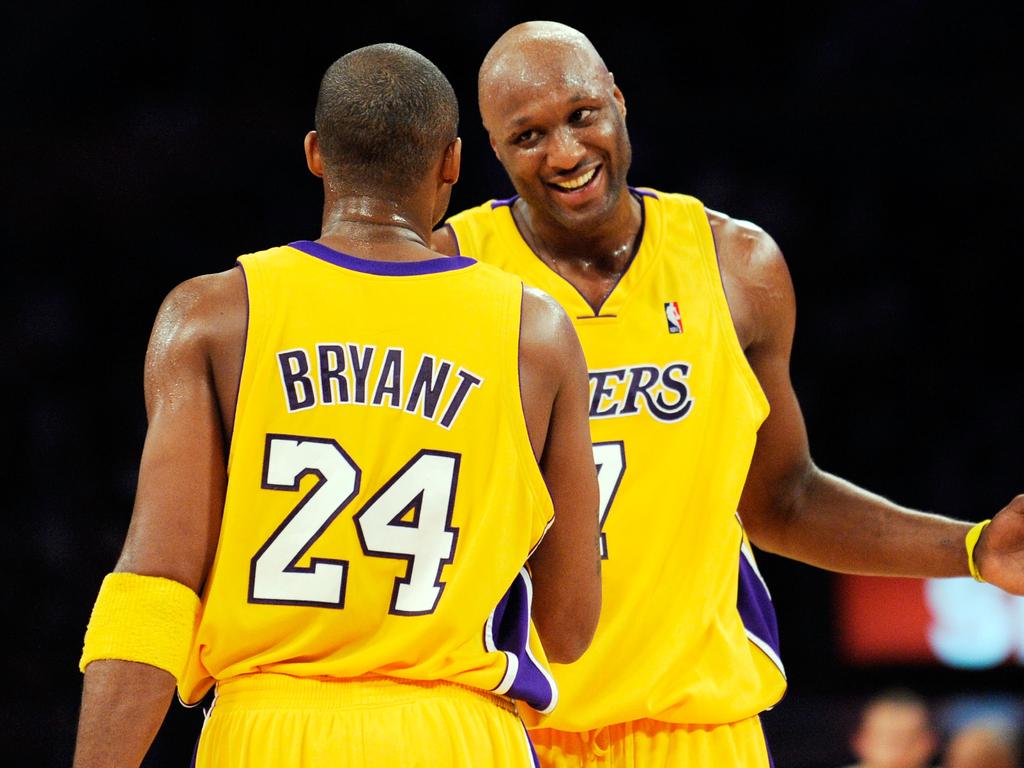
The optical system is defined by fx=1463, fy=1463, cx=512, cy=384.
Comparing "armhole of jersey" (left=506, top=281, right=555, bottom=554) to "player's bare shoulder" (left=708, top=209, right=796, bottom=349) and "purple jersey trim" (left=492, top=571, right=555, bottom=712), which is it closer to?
"purple jersey trim" (left=492, top=571, right=555, bottom=712)

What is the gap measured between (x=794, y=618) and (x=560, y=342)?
5346mm

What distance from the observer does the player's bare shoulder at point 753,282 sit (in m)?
3.32

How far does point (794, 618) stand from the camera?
24.2 ft

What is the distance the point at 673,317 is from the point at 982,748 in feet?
14.4

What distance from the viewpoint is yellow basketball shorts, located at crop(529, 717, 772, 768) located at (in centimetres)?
312

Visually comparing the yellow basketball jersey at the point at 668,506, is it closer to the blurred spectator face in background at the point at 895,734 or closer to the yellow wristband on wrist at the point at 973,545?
the yellow wristband on wrist at the point at 973,545

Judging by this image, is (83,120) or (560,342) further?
(83,120)

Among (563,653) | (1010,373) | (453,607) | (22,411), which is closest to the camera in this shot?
(453,607)

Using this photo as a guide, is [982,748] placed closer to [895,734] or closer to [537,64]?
[895,734]

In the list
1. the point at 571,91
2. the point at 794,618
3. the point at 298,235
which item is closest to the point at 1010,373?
the point at 794,618

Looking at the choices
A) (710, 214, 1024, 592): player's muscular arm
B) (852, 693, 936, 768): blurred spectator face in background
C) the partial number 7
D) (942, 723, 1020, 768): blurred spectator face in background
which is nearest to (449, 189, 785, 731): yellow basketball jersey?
the partial number 7

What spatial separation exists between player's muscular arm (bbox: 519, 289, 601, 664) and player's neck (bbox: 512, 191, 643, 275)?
981mm

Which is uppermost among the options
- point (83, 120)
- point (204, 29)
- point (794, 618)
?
point (204, 29)

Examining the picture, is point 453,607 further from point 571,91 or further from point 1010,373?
point 1010,373
